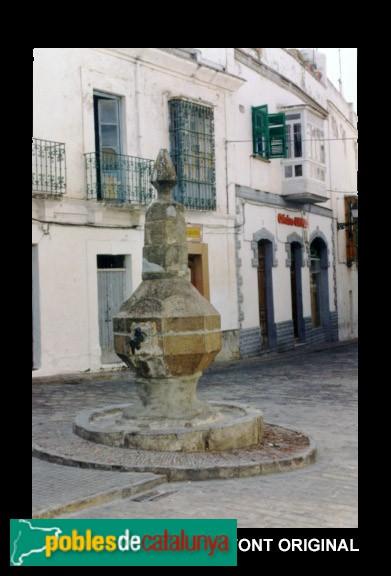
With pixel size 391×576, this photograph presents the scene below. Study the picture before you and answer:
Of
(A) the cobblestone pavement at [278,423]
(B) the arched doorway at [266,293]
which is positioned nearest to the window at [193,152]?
(B) the arched doorway at [266,293]

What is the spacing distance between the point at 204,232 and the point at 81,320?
472 centimetres

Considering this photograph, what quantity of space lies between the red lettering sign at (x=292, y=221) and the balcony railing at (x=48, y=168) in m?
8.84

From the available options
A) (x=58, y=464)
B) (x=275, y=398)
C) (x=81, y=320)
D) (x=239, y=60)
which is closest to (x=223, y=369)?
(x=81, y=320)

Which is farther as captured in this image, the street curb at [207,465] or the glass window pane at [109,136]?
the glass window pane at [109,136]

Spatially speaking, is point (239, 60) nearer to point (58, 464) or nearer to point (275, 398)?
point (275, 398)

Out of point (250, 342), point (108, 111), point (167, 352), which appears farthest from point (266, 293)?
point (167, 352)

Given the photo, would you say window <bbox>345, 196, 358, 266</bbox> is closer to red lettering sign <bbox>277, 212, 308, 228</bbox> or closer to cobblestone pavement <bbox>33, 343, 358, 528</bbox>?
red lettering sign <bbox>277, 212, 308, 228</bbox>

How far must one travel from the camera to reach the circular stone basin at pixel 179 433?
20.9ft

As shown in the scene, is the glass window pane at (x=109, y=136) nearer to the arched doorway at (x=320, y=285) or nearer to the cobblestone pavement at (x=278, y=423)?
the cobblestone pavement at (x=278, y=423)

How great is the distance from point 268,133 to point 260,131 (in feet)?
0.98

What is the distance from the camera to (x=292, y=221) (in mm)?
21766

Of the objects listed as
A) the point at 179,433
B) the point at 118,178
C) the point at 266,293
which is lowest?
the point at 179,433

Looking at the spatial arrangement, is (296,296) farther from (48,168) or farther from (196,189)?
(48,168)

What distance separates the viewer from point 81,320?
46.6 feet
